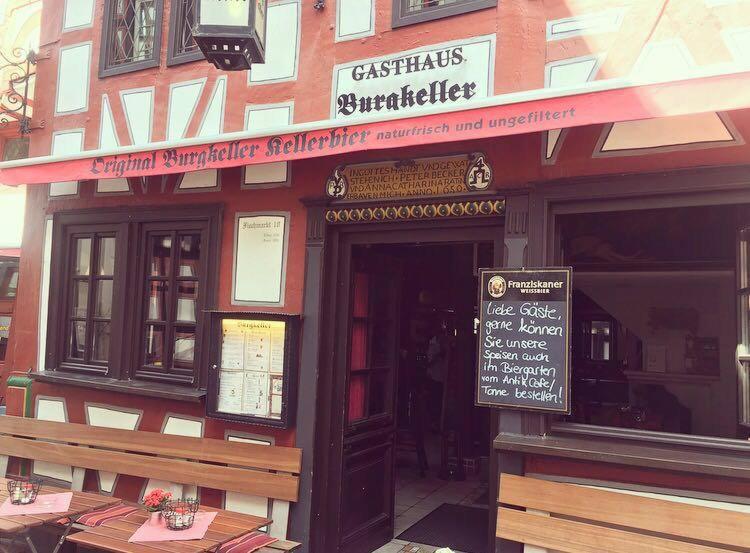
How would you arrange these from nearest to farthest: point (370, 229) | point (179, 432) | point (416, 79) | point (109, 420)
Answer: point (416, 79) < point (370, 229) < point (179, 432) < point (109, 420)

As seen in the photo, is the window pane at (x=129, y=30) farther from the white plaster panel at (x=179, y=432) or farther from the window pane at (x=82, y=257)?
the white plaster panel at (x=179, y=432)

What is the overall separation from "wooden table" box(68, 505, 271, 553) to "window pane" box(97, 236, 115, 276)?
281cm

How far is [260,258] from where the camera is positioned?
533 centimetres

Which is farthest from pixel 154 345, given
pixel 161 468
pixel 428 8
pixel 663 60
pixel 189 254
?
pixel 663 60

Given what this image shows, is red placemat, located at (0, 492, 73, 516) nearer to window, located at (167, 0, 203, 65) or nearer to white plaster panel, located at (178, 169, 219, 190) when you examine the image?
white plaster panel, located at (178, 169, 219, 190)

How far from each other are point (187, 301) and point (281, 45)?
96.9 inches

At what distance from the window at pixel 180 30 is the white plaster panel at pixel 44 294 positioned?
89.0 inches

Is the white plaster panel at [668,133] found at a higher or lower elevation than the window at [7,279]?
higher

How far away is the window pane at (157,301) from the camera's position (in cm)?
597

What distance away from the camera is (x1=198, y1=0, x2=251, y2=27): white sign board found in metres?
4.17

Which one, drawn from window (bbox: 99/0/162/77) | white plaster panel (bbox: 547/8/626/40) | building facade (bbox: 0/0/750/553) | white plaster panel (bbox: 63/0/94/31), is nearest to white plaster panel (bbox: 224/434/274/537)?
building facade (bbox: 0/0/750/553)

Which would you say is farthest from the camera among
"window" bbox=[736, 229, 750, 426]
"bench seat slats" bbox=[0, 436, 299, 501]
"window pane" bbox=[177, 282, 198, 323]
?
"window pane" bbox=[177, 282, 198, 323]

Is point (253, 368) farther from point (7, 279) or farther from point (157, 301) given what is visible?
point (7, 279)

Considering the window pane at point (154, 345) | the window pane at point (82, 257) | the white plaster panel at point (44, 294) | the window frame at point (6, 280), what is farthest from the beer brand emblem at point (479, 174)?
the window frame at point (6, 280)
